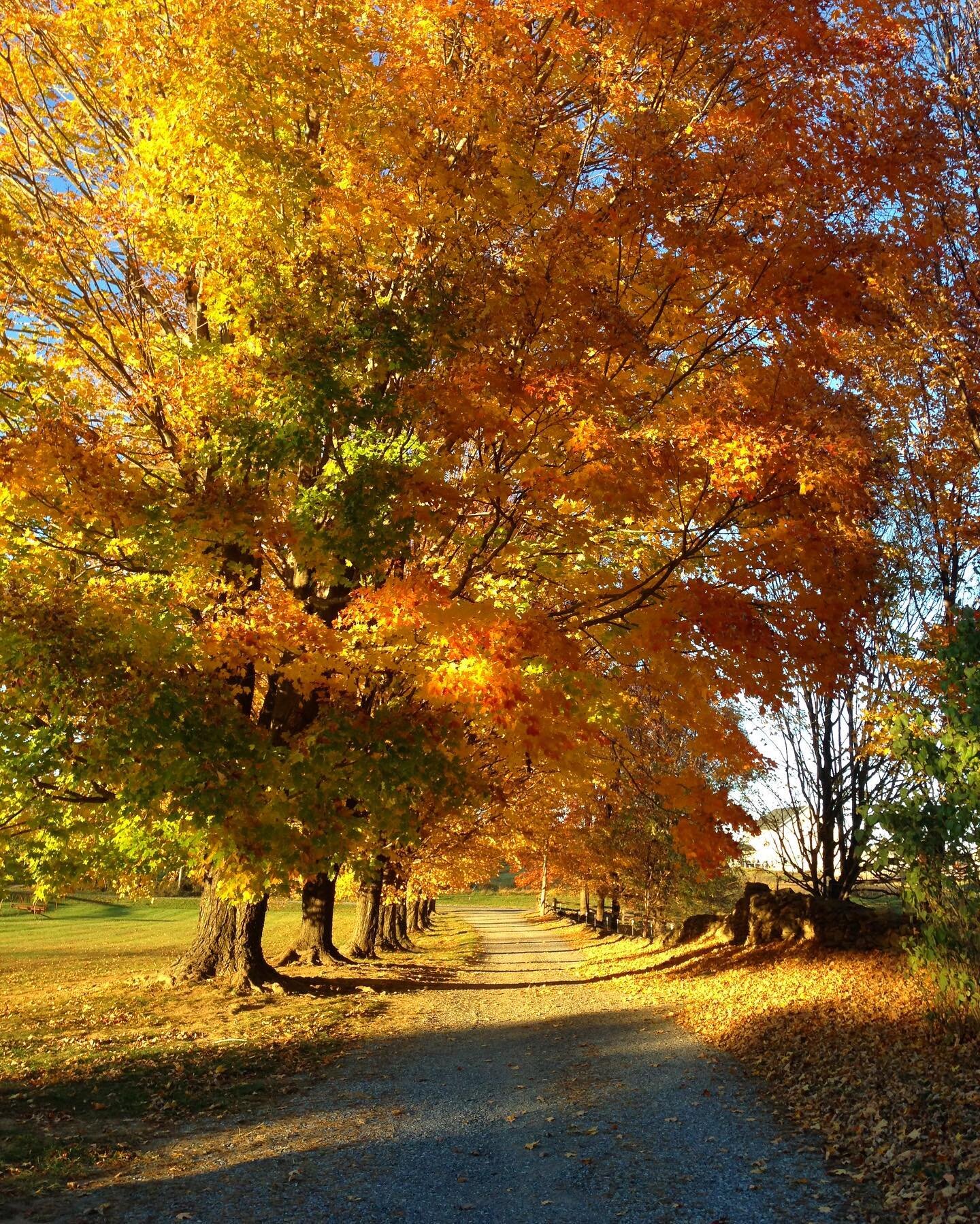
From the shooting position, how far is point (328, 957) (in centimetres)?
2056

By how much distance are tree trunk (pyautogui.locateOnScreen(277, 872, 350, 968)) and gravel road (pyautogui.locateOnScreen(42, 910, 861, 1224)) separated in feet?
30.1

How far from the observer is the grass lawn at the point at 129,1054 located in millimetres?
7152

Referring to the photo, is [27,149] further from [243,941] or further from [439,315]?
[243,941]

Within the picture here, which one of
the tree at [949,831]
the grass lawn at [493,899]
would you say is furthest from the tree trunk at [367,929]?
the grass lawn at [493,899]

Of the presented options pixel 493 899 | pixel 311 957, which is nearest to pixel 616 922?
pixel 311 957

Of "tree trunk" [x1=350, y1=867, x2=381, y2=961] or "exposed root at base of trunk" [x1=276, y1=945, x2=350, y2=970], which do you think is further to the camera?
"tree trunk" [x1=350, y1=867, x2=381, y2=961]

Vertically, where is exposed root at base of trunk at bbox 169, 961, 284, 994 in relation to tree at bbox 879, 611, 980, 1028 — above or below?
below

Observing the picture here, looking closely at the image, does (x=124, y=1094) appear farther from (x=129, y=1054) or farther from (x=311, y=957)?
(x=311, y=957)

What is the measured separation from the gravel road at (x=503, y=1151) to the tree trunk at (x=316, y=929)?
9185mm

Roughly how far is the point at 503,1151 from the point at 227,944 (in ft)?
30.3

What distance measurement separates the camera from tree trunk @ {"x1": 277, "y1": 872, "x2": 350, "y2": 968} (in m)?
20.1

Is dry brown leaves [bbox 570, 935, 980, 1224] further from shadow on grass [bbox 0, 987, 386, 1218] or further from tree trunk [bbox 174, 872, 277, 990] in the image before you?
tree trunk [bbox 174, 872, 277, 990]

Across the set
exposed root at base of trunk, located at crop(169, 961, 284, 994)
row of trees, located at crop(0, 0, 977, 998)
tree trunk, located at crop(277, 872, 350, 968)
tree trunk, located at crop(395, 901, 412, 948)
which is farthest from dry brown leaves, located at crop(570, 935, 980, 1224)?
tree trunk, located at crop(395, 901, 412, 948)

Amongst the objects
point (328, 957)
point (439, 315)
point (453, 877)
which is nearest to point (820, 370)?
point (439, 315)
